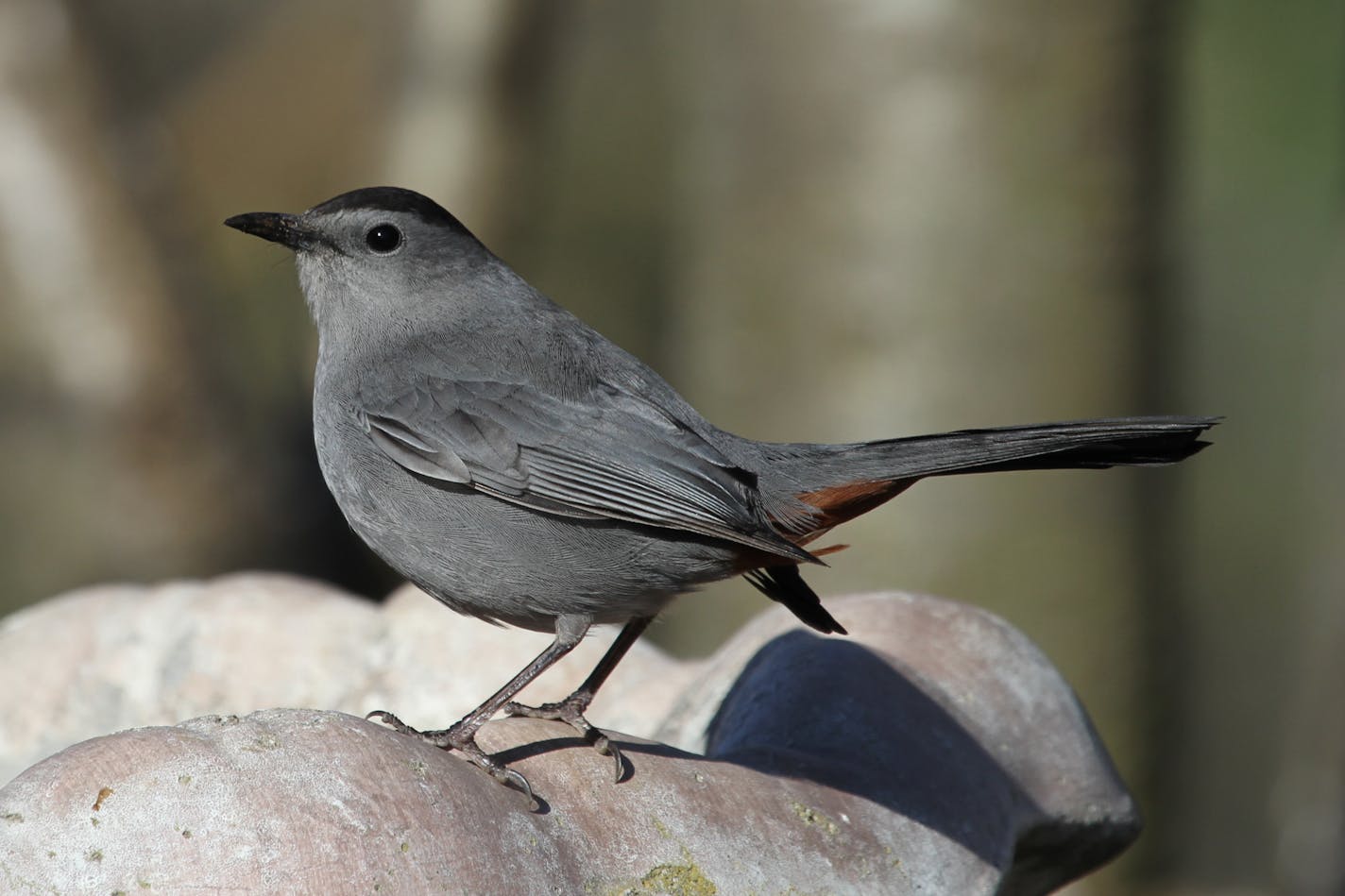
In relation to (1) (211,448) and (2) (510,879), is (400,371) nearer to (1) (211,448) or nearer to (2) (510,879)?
(2) (510,879)

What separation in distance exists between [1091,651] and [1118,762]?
1.63 feet

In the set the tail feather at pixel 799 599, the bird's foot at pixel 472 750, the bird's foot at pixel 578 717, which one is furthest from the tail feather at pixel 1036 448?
the bird's foot at pixel 472 750

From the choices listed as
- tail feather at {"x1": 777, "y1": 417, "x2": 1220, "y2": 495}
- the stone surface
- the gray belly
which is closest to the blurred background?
the stone surface

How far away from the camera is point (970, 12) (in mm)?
5473

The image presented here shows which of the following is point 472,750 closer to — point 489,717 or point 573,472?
point 489,717

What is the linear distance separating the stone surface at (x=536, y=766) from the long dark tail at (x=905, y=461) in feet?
1.15

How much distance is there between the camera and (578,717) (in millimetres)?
2881

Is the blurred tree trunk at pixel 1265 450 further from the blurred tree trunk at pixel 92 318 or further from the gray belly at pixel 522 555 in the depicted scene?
the blurred tree trunk at pixel 92 318

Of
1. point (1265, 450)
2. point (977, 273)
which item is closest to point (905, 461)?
point (977, 273)

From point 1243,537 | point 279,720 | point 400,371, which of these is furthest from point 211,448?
point 1243,537

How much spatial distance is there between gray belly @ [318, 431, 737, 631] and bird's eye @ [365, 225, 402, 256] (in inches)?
25.7

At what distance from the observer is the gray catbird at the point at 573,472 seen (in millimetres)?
2867

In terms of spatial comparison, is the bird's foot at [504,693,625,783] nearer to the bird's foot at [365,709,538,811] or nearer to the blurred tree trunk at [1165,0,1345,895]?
the bird's foot at [365,709,538,811]

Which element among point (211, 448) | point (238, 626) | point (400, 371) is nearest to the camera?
point (400, 371)
